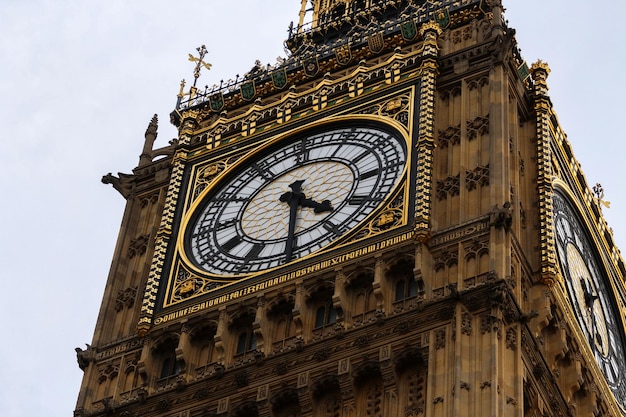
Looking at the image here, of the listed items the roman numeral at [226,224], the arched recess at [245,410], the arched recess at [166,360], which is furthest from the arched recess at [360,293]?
the roman numeral at [226,224]

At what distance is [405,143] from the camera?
36969 millimetres

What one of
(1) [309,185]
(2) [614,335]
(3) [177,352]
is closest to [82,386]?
(3) [177,352]

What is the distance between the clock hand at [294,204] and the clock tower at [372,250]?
4cm

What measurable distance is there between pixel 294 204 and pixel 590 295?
6.16 metres

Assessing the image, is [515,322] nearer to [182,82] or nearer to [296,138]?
[296,138]

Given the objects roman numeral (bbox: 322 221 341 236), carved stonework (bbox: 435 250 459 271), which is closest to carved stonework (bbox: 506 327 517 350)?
carved stonework (bbox: 435 250 459 271)

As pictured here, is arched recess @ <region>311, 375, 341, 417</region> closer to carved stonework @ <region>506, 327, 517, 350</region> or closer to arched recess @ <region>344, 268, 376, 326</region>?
arched recess @ <region>344, 268, 376, 326</region>

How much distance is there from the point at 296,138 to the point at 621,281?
300 inches

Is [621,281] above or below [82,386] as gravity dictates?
above

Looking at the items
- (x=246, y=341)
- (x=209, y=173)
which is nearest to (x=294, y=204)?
(x=209, y=173)

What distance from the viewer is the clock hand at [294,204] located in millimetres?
36219

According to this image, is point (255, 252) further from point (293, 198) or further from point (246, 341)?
point (246, 341)

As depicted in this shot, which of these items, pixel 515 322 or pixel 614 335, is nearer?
pixel 515 322

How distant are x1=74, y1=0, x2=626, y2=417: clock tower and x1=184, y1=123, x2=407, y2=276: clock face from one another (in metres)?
0.04
